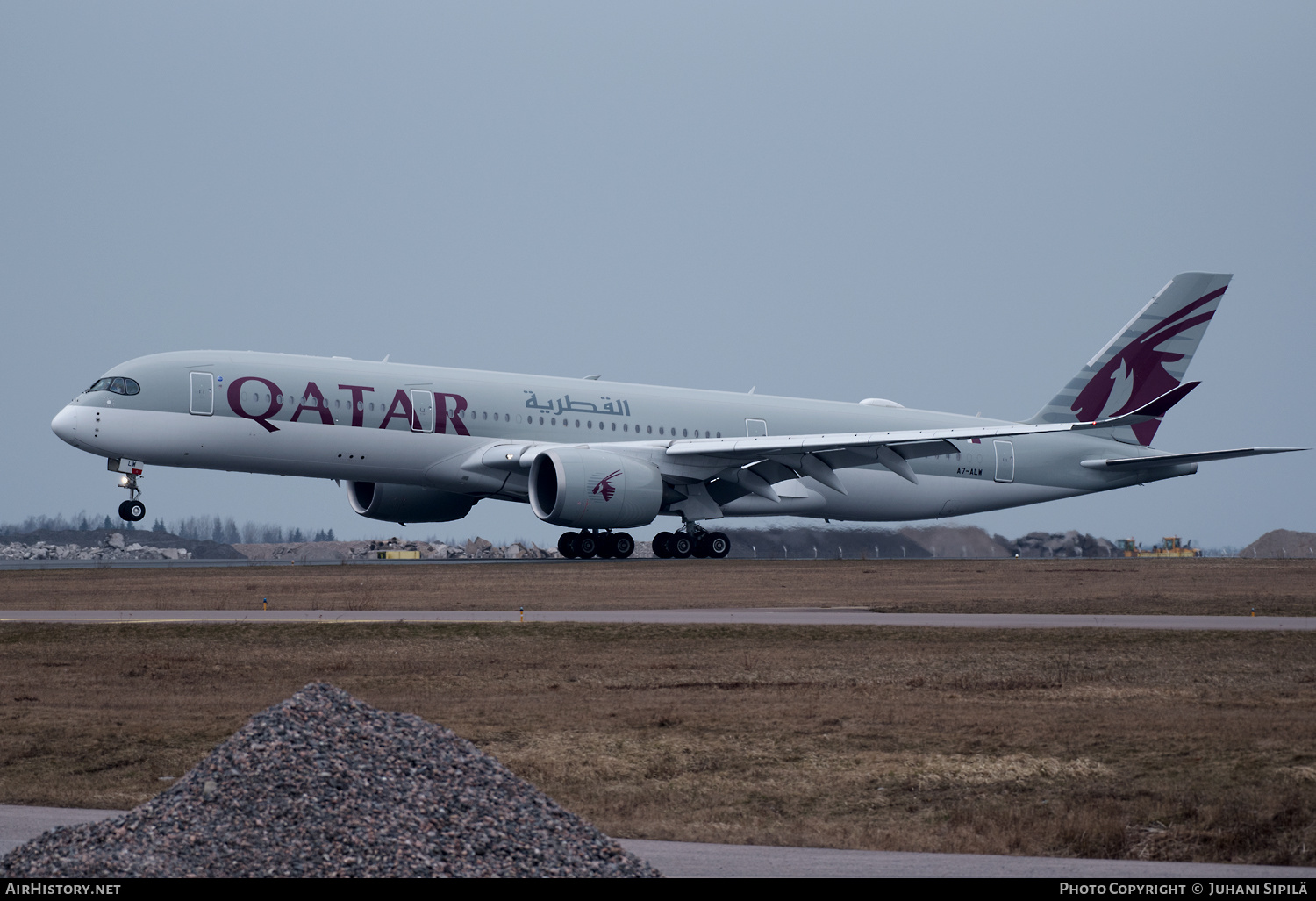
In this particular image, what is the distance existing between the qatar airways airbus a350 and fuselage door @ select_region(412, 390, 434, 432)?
40mm

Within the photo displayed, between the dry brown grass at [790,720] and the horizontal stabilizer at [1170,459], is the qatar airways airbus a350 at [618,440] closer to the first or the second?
the horizontal stabilizer at [1170,459]

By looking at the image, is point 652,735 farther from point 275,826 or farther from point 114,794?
point 275,826

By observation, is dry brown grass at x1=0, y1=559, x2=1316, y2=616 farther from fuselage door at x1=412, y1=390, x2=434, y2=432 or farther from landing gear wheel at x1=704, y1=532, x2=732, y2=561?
fuselage door at x1=412, y1=390, x2=434, y2=432

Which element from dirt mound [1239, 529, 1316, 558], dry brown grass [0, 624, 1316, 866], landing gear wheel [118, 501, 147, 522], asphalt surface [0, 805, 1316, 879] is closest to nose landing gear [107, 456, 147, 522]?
landing gear wheel [118, 501, 147, 522]

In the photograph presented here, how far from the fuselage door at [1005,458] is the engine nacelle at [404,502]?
1803 centimetres

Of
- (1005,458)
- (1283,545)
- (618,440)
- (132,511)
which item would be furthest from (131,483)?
(1283,545)

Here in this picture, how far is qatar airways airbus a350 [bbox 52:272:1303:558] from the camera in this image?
35875 millimetres

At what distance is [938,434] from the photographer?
3869 cm

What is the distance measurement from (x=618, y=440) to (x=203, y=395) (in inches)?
492

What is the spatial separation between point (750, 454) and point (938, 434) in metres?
5.38

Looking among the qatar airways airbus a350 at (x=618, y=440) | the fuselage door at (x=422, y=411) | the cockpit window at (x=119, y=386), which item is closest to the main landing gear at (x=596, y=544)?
the qatar airways airbus a350 at (x=618, y=440)

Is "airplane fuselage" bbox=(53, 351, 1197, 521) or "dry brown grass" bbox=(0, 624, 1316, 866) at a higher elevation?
"airplane fuselage" bbox=(53, 351, 1197, 521)

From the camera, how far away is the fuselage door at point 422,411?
3806cm

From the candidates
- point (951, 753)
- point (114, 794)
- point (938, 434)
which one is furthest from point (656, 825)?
point (938, 434)
